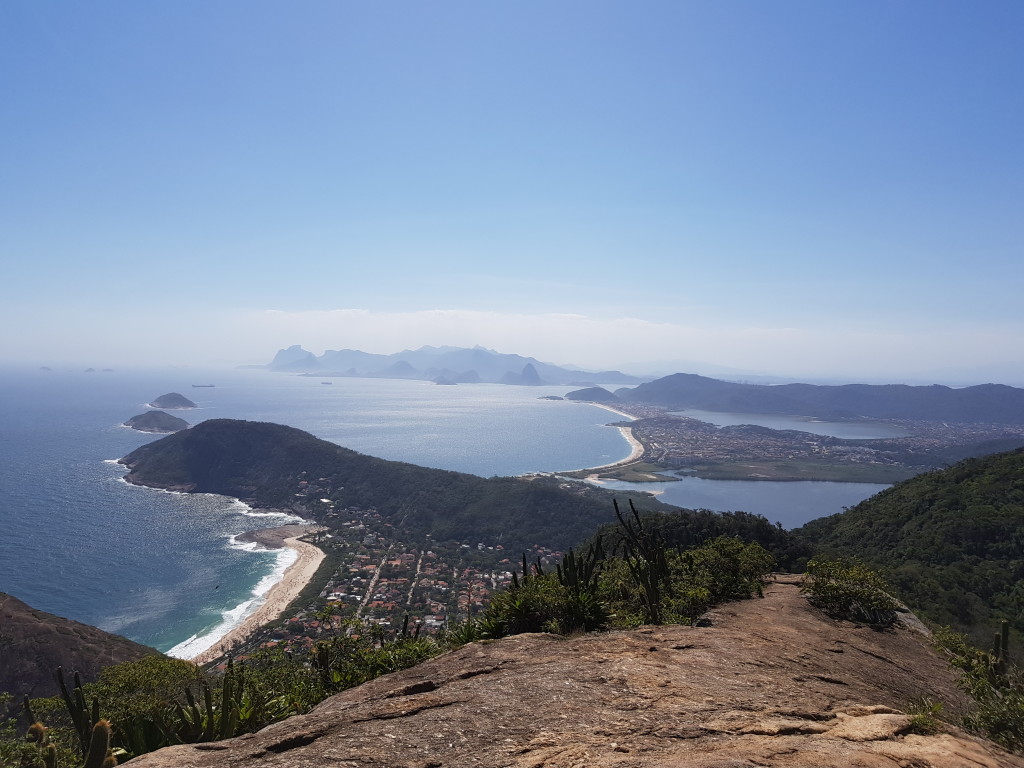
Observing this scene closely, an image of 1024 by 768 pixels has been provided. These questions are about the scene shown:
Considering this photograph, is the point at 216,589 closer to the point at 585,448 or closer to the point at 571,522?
the point at 571,522

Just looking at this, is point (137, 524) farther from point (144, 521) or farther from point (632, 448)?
point (632, 448)

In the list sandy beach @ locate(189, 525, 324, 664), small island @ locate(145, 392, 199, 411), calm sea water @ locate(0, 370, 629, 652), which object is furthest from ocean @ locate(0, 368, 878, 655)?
small island @ locate(145, 392, 199, 411)

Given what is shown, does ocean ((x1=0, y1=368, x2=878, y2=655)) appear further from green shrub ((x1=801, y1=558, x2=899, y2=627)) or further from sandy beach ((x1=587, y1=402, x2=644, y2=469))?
green shrub ((x1=801, y1=558, x2=899, y2=627))

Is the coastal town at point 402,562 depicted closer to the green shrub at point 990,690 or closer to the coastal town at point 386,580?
the coastal town at point 386,580

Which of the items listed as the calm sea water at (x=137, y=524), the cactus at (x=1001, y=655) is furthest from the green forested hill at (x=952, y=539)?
the calm sea water at (x=137, y=524)

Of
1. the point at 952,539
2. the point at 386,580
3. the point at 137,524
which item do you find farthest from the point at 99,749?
the point at 137,524

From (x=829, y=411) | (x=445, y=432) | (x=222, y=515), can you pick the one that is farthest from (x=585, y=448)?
(x=829, y=411)
